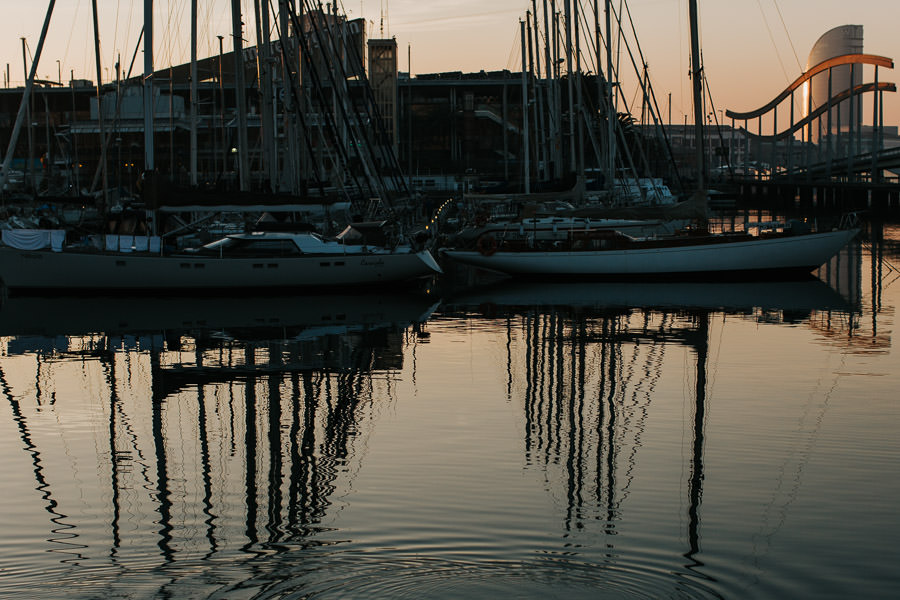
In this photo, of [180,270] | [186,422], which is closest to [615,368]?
[186,422]

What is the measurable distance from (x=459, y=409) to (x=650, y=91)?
4266cm

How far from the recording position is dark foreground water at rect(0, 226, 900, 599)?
8.73m

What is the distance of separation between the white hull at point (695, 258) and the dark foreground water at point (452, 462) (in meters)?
9.15

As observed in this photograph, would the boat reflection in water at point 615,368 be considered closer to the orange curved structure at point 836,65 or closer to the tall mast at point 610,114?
the tall mast at point 610,114

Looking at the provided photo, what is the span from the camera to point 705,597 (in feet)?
26.8

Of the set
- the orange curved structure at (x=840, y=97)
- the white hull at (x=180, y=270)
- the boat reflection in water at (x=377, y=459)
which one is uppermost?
the orange curved structure at (x=840, y=97)

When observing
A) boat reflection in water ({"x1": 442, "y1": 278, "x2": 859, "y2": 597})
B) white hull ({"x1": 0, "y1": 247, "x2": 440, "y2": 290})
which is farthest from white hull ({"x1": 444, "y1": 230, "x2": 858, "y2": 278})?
white hull ({"x1": 0, "y1": 247, "x2": 440, "y2": 290})

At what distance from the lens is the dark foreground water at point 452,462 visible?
8727 mm

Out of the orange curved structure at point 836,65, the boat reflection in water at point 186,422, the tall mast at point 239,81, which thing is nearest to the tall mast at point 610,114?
the tall mast at point 239,81

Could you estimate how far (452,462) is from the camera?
12.0 m

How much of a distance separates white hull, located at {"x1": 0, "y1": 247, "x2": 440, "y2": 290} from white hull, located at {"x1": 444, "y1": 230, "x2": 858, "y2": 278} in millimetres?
5459

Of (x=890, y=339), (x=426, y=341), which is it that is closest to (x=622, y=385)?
(x=426, y=341)

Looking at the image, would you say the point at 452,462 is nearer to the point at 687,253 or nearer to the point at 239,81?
the point at 687,253

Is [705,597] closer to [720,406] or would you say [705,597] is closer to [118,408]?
[720,406]
